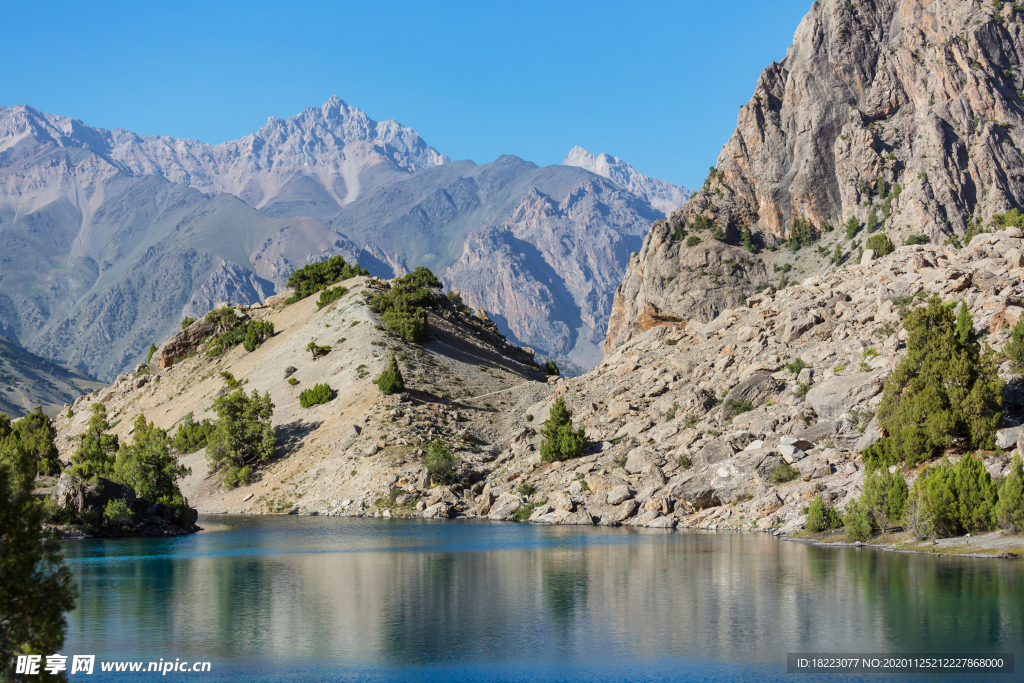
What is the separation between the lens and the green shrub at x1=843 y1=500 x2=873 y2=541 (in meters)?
56.0

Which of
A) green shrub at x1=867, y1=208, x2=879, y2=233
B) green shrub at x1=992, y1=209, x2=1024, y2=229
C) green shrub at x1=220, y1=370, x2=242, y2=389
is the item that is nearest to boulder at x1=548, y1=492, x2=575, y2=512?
green shrub at x1=220, y1=370, x2=242, y2=389

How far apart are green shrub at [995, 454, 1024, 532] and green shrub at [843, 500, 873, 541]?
27.0 ft

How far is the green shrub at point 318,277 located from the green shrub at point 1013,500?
122016mm

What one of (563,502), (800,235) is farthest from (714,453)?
(800,235)

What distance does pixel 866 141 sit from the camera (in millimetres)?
166625

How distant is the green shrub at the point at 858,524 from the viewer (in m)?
56.0

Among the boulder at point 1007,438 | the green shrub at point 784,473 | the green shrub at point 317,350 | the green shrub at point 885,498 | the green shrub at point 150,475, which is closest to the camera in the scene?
the green shrub at point 885,498

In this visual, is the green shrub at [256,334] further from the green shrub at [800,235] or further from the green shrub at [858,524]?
the green shrub at [858,524]

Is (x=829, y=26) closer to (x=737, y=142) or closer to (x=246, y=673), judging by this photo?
(x=737, y=142)

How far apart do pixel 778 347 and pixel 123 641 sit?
68250mm

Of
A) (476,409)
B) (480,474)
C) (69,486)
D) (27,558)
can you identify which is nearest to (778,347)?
(480,474)

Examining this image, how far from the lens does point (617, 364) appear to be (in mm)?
109562

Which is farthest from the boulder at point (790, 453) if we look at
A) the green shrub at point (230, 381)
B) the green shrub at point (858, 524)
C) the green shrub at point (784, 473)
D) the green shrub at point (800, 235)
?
the green shrub at point (800, 235)

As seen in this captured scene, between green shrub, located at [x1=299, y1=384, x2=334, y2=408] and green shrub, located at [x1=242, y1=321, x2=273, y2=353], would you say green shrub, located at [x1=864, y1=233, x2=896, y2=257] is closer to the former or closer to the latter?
green shrub, located at [x1=299, y1=384, x2=334, y2=408]
